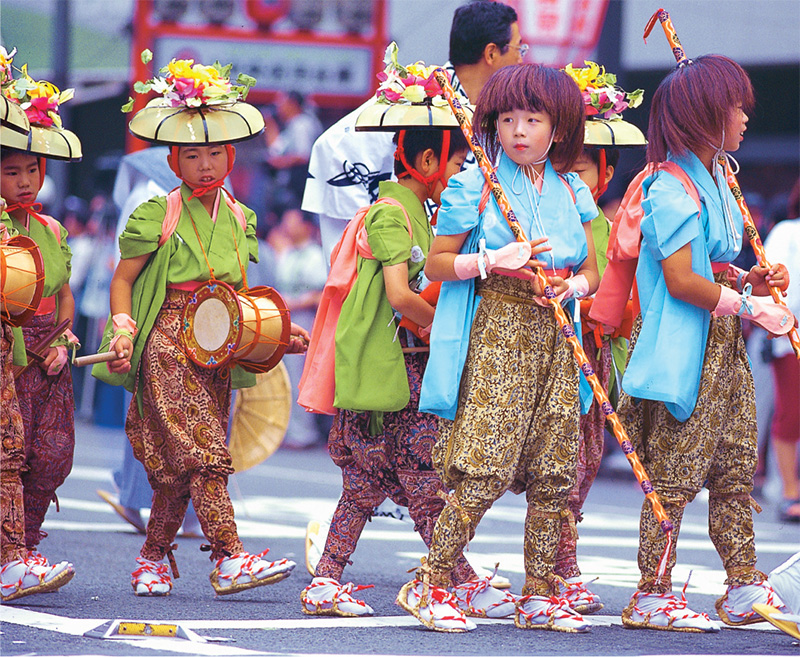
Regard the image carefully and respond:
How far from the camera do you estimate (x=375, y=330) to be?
506cm

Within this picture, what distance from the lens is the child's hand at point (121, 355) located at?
16.9 ft

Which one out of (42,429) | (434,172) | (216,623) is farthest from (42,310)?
(434,172)

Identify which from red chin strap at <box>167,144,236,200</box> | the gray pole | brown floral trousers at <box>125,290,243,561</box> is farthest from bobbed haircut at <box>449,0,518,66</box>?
the gray pole

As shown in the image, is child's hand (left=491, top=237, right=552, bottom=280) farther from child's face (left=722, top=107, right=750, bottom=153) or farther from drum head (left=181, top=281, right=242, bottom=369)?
drum head (left=181, top=281, right=242, bottom=369)

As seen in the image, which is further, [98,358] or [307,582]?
[307,582]

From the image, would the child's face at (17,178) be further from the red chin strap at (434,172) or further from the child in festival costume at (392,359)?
the red chin strap at (434,172)

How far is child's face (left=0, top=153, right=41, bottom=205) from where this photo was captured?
525 cm

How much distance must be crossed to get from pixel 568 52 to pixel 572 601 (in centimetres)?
928

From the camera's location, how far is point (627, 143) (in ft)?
18.7

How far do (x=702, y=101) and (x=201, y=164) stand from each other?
190 cm

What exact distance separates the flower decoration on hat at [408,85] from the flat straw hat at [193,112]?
0.54 meters

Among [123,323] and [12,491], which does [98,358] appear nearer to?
[123,323]

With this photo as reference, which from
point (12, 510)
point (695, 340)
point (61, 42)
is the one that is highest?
point (61, 42)

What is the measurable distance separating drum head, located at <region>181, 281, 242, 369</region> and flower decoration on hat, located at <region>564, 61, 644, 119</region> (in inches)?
66.6
